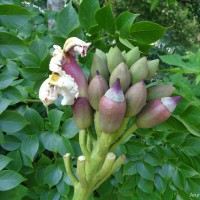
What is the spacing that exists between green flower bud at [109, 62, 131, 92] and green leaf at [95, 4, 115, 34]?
182 mm

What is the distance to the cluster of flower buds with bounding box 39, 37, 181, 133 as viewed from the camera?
38cm

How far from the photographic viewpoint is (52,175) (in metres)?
0.61

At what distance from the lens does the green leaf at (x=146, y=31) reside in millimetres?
548

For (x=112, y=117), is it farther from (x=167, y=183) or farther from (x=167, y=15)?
(x=167, y=15)

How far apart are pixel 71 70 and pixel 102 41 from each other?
0.21 meters

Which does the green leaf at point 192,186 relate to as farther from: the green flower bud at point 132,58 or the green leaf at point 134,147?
the green flower bud at point 132,58

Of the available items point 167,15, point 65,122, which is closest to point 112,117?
point 65,122

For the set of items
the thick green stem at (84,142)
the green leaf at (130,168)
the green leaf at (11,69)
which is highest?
the thick green stem at (84,142)

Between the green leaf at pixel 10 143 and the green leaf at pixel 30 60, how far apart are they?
0.14 metres

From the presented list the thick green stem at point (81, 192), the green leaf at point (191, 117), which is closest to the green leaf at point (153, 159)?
the green leaf at point (191, 117)

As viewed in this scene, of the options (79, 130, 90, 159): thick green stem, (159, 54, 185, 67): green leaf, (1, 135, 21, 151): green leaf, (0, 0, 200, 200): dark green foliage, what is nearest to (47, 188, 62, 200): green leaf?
(0, 0, 200, 200): dark green foliage

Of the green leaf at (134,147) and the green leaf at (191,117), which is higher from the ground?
the green leaf at (191,117)

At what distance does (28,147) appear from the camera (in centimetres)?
59

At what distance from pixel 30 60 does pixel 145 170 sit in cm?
30
